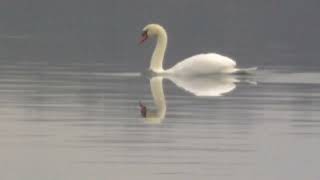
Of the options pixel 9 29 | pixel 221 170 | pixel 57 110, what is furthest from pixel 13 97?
pixel 9 29

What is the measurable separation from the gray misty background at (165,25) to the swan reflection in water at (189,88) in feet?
11.3

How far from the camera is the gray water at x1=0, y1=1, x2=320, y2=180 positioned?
1498cm

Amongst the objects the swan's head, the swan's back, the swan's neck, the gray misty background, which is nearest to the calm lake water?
the swan's back

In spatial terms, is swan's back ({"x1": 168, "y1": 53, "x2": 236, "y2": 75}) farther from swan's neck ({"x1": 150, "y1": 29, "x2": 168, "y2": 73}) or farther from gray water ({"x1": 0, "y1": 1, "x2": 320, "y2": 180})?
swan's neck ({"x1": 150, "y1": 29, "x2": 168, "y2": 73})

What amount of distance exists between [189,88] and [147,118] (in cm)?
491

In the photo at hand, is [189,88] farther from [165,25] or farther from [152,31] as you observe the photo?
[165,25]

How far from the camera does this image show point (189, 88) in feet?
78.5

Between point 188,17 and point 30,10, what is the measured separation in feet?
24.8

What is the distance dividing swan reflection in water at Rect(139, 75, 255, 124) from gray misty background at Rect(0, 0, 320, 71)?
343 centimetres

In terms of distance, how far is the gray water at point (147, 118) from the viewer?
49.1ft

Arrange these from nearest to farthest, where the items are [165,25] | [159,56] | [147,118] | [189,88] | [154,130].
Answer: [154,130] → [147,118] → [189,88] → [159,56] → [165,25]

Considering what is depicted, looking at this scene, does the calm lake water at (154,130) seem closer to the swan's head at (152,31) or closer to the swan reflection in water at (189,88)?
the swan reflection in water at (189,88)

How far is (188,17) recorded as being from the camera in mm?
73938

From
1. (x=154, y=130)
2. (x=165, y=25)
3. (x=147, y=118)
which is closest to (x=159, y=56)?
(x=147, y=118)
